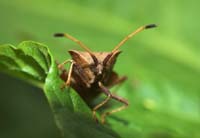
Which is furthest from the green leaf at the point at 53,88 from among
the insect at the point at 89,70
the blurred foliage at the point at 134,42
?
the blurred foliage at the point at 134,42

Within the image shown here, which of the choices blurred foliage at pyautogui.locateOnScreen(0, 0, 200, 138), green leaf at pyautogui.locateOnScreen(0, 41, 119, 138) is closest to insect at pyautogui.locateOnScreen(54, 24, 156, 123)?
green leaf at pyautogui.locateOnScreen(0, 41, 119, 138)

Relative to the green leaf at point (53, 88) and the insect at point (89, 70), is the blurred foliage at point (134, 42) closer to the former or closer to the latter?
the insect at point (89, 70)

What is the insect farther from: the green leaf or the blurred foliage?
the blurred foliage

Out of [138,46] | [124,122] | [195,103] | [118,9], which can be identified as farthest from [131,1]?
[124,122]

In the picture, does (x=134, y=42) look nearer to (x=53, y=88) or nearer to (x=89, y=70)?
(x=89, y=70)

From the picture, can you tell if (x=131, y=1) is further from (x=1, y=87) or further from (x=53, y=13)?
(x=1, y=87)

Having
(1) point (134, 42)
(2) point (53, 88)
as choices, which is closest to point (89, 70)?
(2) point (53, 88)

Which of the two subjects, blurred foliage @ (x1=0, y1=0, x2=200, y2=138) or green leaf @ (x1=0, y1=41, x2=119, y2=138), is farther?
blurred foliage @ (x1=0, y1=0, x2=200, y2=138)
